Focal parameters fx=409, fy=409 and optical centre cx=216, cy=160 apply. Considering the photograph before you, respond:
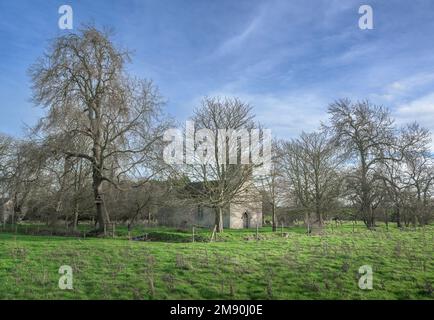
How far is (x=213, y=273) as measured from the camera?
1311 centimetres

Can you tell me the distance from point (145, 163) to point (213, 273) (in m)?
15.4

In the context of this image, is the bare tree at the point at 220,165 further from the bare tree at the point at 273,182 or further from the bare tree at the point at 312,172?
the bare tree at the point at 312,172

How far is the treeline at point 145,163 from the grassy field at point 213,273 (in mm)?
10016

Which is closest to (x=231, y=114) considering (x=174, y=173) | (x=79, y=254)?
(x=174, y=173)

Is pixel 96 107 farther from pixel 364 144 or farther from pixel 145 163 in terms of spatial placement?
pixel 364 144

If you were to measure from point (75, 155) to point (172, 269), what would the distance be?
52.4ft

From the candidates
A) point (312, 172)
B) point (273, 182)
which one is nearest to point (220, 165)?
point (273, 182)

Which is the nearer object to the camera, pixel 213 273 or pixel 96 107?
pixel 213 273

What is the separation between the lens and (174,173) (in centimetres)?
2845

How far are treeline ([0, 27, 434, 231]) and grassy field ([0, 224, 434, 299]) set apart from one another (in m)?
10.0

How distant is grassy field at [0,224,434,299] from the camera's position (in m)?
11.0

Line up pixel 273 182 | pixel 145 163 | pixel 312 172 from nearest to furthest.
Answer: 1. pixel 145 163
2. pixel 273 182
3. pixel 312 172

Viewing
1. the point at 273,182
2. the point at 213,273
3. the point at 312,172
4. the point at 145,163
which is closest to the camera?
the point at 213,273
